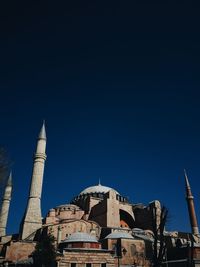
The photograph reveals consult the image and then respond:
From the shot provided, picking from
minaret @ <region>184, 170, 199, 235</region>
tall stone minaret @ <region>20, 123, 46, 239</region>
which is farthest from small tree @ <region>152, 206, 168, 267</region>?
minaret @ <region>184, 170, 199, 235</region>

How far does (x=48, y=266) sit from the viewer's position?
1730 cm

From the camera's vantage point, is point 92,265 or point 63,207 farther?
point 63,207

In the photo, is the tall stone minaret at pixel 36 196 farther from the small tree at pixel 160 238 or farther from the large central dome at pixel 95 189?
the small tree at pixel 160 238

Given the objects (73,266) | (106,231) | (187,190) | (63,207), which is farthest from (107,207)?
(187,190)

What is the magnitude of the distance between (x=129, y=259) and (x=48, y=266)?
6500 millimetres

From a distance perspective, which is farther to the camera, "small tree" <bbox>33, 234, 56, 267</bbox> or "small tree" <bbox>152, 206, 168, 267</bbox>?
"small tree" <bbox>33, 234, 56, 267</bbox>

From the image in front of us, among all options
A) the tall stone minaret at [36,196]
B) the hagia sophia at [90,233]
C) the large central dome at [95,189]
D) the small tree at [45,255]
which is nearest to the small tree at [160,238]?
the hagia sophia at [90,233]

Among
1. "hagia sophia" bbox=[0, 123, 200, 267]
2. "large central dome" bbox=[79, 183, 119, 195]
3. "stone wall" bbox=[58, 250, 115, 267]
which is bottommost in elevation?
"stone wall" bbox=[58, 250, 115, 267]

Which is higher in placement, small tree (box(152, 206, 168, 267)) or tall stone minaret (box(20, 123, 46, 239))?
tall stone minaret (box(20, 123, 46, 239))

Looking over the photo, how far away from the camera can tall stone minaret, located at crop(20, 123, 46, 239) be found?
2319cm

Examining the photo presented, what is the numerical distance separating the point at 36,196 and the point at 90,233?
5.76m

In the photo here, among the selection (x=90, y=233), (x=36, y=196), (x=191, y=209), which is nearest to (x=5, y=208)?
(x=36, y=196)

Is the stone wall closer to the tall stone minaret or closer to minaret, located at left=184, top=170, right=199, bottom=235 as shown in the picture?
the tall stone minaret

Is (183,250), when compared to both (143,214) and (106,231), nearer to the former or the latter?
(106,231)
